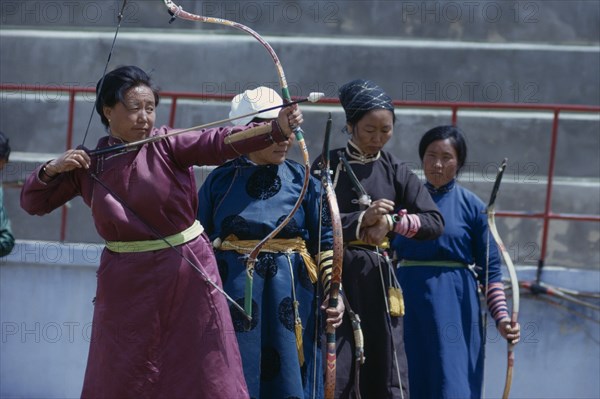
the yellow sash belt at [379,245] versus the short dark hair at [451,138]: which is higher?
the short dark hair at [451,138]

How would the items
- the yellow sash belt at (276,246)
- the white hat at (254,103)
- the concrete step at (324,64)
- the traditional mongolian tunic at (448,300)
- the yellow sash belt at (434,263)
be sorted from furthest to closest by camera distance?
1. the concrete step at (324,64)
2. the yellow sash belt at (434,263)
3. the traditional mongolian tunic at (448,300)
4. the white hat at (254,103)
5. the yellow sash belt at (276,246)

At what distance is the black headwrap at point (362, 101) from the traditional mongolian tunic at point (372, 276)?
0.18 meters

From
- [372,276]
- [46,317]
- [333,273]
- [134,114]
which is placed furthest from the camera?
[46,317]

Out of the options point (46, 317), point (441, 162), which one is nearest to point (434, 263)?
point (441, 162)

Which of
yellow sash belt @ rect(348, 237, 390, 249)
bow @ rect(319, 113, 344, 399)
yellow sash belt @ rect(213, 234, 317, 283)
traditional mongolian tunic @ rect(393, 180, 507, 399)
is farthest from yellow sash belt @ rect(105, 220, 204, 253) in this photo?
traditional mongolian tunic @ rect(393, 180, 507, 399)

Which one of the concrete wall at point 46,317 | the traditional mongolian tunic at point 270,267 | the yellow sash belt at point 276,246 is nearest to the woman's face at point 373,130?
the traditional mongolian tunic at point 270,267

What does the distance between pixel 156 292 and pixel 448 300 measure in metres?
1.87

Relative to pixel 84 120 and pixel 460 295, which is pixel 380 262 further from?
pixel 84 120

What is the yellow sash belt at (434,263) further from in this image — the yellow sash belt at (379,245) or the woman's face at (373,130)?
the woman's face at (373,130)

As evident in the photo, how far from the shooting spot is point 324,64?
8922 mm

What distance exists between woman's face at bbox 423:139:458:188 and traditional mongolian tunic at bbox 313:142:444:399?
0.44m

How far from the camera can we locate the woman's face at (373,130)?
5113 mm

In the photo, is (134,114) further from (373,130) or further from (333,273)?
(373,130)

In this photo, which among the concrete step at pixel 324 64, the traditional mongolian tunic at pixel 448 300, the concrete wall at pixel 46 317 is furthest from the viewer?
the concrete step at pixel 324 64
